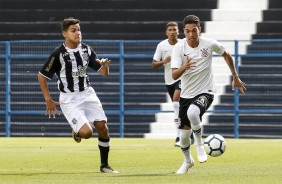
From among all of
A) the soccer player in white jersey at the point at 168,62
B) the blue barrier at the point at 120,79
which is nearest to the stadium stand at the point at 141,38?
the blue barrier at the point at 120,79

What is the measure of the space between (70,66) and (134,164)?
2073 millimetres

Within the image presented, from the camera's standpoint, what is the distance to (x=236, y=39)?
25.8 meters

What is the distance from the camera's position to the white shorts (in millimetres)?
13047

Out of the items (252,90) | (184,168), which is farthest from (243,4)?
(184,168)

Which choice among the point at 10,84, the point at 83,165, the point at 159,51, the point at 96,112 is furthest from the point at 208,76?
the point at 10,84

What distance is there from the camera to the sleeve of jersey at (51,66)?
13.1m

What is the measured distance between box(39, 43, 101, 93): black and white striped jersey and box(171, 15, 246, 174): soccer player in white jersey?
1068 millimetres

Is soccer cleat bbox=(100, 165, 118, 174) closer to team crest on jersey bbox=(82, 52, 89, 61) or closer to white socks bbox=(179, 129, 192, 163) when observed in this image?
white socks bbox=(179, 129, 192, 163)

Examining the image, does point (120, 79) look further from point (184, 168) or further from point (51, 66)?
point (184, 168)

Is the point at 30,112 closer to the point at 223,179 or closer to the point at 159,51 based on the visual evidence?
the point at 159,51

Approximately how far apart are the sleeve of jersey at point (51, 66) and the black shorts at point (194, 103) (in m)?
1.59

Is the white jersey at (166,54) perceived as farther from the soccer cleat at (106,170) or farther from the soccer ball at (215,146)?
the soccer cleat at (106,170)

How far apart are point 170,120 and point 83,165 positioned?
10719 millimetres

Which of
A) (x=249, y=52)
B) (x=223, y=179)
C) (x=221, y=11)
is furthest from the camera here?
(x=221, y=11)
